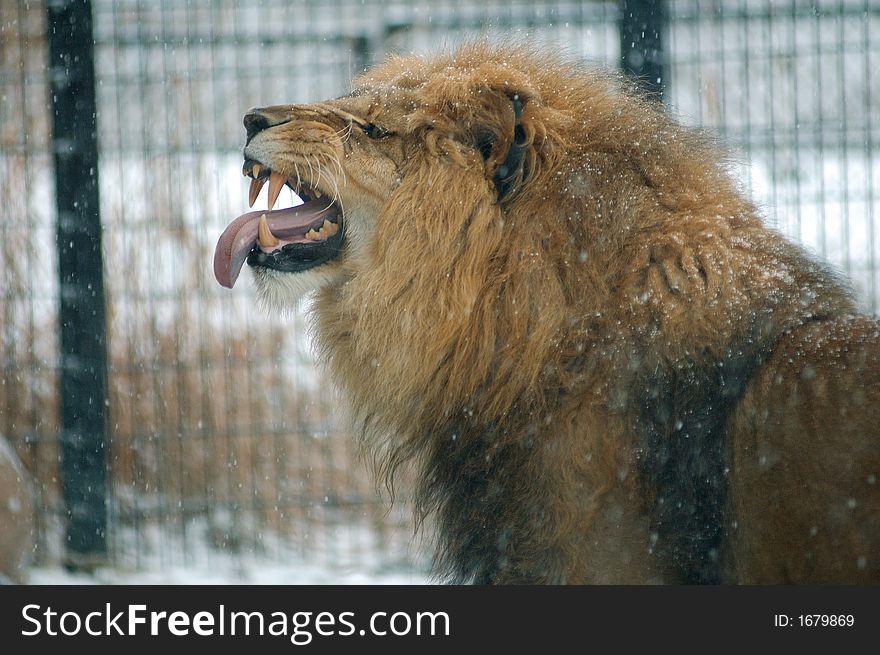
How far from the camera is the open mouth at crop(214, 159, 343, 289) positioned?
2.58m

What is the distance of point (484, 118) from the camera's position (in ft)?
7.92

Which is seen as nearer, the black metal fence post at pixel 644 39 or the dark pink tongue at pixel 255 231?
the dark pink tongue at pixel 255 231

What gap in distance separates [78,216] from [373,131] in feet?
7.92

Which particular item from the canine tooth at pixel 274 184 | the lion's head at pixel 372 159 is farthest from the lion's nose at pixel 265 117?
the canine tooth at pixel 274 184

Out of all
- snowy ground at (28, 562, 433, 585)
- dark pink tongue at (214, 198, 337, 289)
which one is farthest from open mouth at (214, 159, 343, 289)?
snowy ground at (28, 562, 433, 585)

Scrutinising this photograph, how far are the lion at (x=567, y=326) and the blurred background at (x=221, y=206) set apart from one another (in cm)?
222

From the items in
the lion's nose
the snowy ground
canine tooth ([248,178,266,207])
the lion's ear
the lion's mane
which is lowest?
the snowy ground

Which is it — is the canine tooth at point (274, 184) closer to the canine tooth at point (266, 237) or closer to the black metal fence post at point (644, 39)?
the canine tooth at point (266, 237)

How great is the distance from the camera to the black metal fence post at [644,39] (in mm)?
4234

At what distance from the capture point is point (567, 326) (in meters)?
2.30

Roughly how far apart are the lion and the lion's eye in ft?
0.04

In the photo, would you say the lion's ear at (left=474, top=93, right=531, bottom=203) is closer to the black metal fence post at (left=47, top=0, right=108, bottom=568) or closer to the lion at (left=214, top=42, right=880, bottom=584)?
the lion at (left=214, top=42, right=880, bottom=584)

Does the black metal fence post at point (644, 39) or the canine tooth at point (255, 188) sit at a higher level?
the black metal fence post at point (644, 39)

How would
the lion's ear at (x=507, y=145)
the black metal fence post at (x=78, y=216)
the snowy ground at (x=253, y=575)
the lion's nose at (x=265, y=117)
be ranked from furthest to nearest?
1. the snowy ground at (x=253, y=575)
2. the black metal fence post at (x=78, y=216)
3. the lion's nose at (x=265, y=117)
4. the lion's ear at (x=507, y=145)
